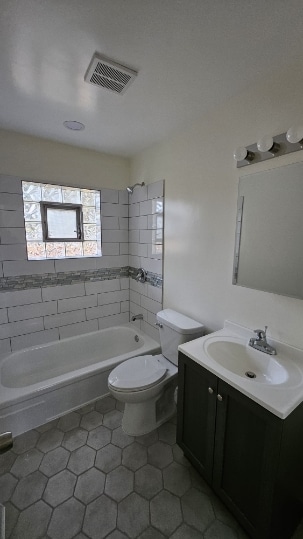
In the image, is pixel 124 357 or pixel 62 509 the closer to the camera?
pixel 62 509

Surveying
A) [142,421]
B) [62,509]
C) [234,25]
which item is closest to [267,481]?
[142,421]

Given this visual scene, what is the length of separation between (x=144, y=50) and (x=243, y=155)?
72 centimetres

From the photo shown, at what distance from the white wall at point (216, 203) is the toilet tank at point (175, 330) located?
10 cm

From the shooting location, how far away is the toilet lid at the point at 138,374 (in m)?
1.56

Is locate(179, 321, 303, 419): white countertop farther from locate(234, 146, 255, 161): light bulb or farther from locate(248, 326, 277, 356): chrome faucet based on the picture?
locate(234, 146, 255, 161): light bulb

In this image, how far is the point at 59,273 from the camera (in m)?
2.36

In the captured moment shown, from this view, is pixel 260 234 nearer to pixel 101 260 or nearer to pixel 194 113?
pixel 194 113

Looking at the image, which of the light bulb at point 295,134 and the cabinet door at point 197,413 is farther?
the cabinet door at point 197,413

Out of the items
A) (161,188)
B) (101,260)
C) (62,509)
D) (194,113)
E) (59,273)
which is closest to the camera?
(62,509)

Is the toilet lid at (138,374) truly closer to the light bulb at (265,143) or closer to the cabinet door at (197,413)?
the cabinet door at (197,413)

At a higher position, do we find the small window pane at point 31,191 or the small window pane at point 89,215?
the small window pane at point 31,191

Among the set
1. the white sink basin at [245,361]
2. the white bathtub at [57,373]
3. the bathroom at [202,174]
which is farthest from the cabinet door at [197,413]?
the white bathtub at [57,373]

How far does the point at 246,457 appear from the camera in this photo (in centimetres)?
102

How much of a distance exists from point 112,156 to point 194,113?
3.78 feet
